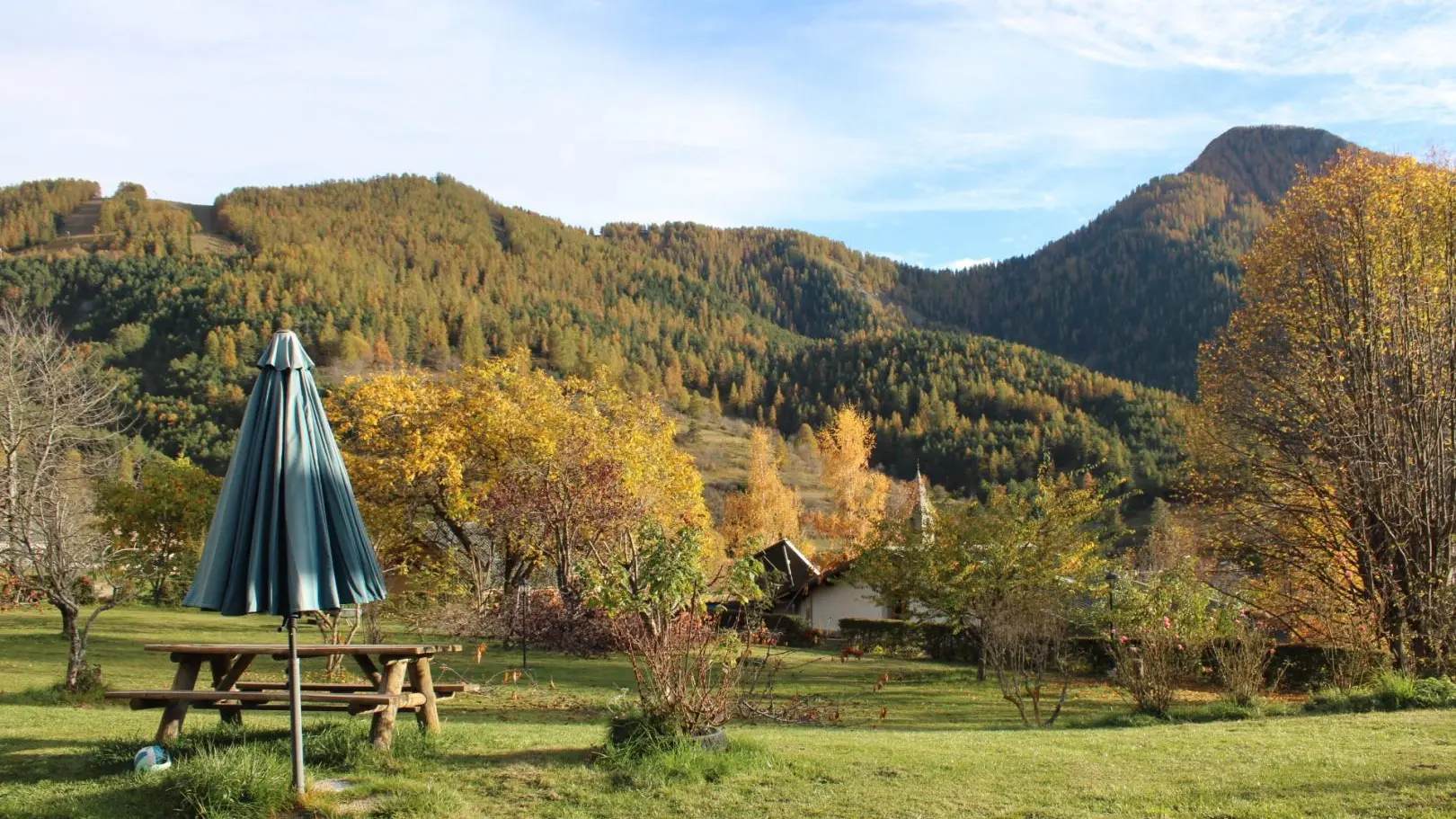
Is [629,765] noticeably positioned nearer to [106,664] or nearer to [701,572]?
[701,572]

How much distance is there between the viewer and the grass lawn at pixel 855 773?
5629mm

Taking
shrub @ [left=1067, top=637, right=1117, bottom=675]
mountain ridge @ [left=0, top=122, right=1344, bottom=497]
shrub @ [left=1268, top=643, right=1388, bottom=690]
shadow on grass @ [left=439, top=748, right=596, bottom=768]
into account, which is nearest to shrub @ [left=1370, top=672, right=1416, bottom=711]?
shrub @ [left=1268, top=643, right=1388, bottom=690]

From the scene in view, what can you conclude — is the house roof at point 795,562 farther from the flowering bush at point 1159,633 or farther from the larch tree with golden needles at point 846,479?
the flowering bush at point 1159,633

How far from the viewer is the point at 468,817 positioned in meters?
5.37

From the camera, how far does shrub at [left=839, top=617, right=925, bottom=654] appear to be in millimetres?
30172

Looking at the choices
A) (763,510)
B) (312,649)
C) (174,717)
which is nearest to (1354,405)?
(312,649)

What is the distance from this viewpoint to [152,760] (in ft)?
19.9

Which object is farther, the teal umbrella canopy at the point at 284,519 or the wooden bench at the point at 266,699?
the wooden bench at the point at 266,699

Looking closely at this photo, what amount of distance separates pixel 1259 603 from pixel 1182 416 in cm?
455

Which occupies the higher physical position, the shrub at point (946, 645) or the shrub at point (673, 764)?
the shrub at point (673, 764)

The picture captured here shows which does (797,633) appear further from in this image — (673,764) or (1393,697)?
(673,764)

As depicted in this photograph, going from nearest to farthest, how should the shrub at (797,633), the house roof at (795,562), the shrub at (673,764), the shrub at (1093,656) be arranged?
the shrub at (673,764) → the shrub at (1093,656) → the shrub at (797,633) → the house roof at (795,562)

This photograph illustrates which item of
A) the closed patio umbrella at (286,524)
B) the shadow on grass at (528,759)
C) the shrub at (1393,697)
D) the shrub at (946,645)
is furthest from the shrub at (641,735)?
the shrub at (946,645)

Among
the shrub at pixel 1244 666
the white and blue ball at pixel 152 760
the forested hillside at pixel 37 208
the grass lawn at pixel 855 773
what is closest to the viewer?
the grass lawn at pixel 855 773
